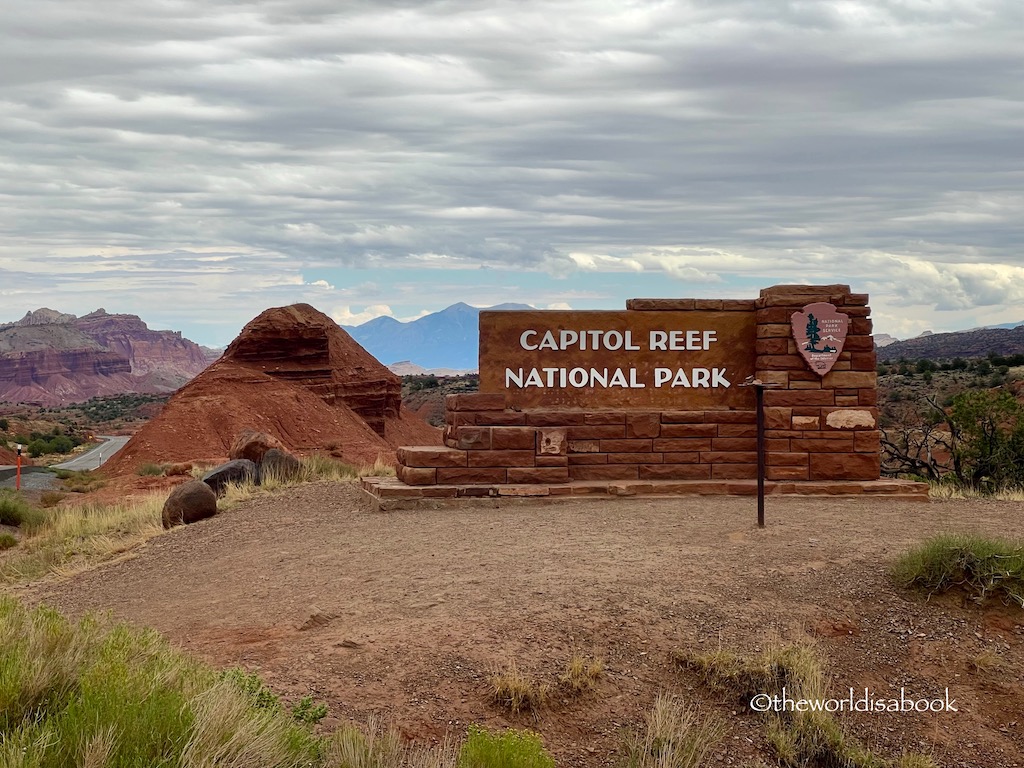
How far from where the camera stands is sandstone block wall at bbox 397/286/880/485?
15.1 m

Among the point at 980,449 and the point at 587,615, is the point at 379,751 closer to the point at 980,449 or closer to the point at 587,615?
the point at 587,615

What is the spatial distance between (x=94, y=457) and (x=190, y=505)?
3936cm

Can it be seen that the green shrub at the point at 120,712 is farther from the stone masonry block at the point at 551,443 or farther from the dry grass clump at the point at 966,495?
the dry grass clump at the point at 966,495

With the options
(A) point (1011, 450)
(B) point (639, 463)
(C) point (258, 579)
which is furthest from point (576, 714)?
(A) point (1011, 450)

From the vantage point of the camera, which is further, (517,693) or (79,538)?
(79,538)

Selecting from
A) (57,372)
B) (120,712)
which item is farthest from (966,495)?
(57,372)

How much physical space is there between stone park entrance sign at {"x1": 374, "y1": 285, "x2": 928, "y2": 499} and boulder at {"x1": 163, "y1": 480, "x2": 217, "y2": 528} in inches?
116

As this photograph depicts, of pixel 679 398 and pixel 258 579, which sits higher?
pixel 679 398

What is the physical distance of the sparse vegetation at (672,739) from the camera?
7035mm

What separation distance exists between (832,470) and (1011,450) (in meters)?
7.55

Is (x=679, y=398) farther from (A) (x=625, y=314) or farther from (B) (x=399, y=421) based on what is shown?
(B) (x=399, y=421)

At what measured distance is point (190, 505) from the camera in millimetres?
16109

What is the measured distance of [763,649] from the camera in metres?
8.41

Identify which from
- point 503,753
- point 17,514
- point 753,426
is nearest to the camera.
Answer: point 503,753
